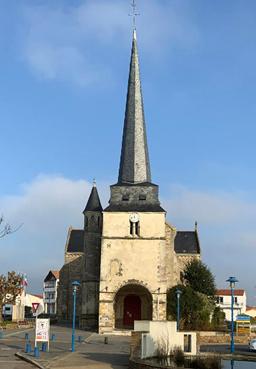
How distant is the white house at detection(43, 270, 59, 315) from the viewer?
102812mm

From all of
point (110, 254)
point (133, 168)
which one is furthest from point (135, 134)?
point (110, 254)

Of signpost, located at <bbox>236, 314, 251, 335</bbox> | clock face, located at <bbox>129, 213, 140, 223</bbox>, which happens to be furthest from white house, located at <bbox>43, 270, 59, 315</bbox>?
signpost, located at <bbox>236, 314, 251, 335</bbox>

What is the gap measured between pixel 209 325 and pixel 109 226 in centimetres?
1112

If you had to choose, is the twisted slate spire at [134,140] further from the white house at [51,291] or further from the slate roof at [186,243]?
the white house at [51,291]

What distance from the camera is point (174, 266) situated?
5400 centimetres

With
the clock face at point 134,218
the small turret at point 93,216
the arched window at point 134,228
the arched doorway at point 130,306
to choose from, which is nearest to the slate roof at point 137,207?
the clock face at point 134,218

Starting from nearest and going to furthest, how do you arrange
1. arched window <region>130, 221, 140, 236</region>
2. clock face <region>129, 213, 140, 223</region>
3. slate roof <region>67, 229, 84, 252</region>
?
1. arched window <region>130, 221, 140, 236</region>
2. clock face <region>129, 213, 140, 223</region>
3. slate roof <region>67, 229, 84, 252</region>

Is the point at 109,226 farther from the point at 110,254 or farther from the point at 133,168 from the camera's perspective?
the point at 133,168

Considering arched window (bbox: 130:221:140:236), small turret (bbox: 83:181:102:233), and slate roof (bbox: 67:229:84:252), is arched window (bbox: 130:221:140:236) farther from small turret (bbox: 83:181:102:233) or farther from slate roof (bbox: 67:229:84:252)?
slate roof (bbox: 67:229:84:252)

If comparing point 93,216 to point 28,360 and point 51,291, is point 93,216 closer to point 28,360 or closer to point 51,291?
point 28,360

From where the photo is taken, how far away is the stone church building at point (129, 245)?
4194 centimetres

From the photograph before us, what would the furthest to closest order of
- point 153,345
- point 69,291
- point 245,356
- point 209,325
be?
point 69,291 < point 209,325 < point 245,356 < point 153,345

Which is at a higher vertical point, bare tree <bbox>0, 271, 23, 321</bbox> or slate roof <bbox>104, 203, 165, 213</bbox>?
slate roof <bbox>104, 203, 165, 213</bbox>

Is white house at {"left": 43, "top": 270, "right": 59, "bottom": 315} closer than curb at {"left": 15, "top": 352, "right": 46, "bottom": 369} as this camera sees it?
No
